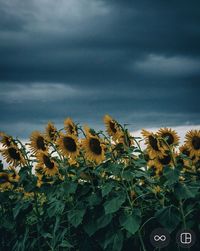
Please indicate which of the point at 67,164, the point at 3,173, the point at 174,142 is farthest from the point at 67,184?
the point at 3,173

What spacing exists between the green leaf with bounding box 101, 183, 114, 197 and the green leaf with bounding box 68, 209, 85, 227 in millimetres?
456

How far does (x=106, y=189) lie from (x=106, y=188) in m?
0.02

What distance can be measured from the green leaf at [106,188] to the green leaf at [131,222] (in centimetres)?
34

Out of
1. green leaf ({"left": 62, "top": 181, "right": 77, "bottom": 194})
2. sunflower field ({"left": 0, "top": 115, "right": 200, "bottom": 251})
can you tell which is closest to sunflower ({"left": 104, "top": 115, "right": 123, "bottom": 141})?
sunflower field ({"left": 0, "top": 115, "right": 200, "bottom": 251})

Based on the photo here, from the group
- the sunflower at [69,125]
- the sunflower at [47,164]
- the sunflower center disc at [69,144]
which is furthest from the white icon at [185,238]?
the sunflower at [69,125]

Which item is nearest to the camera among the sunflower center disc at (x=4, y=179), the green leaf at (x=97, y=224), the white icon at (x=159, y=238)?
the white icon at (x=159, y=238)

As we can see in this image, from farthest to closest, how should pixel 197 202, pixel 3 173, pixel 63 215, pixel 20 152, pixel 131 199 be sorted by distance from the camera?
1. pixel 3 173
2. pixel 20 152
3. pixel 63 215
4. pixel 131 199
5. pixel 197 202

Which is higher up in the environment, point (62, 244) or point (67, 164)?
point (67, 164)

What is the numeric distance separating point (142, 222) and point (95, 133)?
3.94ft

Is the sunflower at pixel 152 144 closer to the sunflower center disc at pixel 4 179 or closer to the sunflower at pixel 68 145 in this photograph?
the sunflower at pixel 68 145

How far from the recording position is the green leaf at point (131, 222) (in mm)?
4871

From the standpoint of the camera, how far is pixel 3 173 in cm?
705

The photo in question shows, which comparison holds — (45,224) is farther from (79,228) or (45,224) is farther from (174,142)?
(174,142)

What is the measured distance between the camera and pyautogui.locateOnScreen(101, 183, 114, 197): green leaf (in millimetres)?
5020
